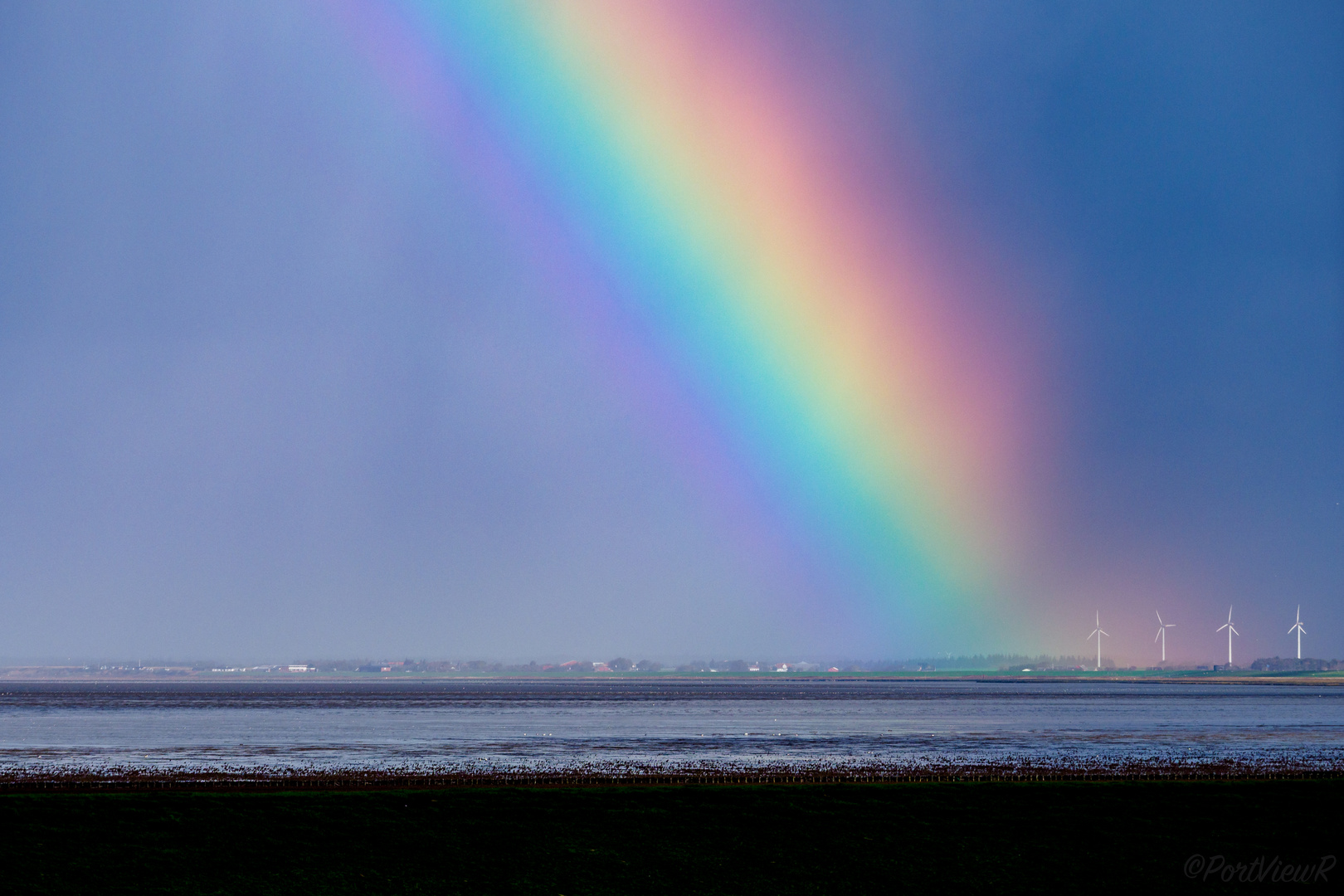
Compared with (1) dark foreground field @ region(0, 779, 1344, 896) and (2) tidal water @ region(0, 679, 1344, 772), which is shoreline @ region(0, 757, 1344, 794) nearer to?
(2) tidal water @ region(0, 679, 1344, 772)

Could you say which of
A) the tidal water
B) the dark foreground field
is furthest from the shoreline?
the dark foreground field

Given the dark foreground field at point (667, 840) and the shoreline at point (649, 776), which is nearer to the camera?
the dark foreground field at point (667, 840)

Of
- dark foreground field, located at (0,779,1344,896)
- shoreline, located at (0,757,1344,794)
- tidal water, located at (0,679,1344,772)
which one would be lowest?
tidal water, located at (0,679,1344,772)

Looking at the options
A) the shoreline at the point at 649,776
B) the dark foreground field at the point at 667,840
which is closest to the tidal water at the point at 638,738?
the shoreline at the point at 649,776

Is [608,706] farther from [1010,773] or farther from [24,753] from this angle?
[1010,773]

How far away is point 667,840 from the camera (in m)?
41.3

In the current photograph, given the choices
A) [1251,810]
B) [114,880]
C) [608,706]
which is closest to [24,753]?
[114,880]

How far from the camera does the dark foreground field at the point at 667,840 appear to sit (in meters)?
36.3

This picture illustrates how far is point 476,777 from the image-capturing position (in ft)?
203

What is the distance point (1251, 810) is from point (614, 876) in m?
26.0

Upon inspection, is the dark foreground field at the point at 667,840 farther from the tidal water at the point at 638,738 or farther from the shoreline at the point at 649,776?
the tidal water at the point at 638,738

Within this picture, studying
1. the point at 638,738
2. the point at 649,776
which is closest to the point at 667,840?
the point at 649,776

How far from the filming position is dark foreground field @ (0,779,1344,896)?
36.3 metres

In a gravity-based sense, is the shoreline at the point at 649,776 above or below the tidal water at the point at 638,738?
above
